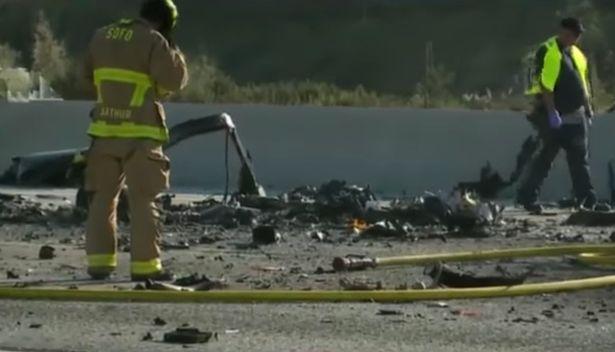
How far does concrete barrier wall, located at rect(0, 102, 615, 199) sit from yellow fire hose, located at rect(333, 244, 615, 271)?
30.4 ft

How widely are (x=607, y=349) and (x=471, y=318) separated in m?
1.16

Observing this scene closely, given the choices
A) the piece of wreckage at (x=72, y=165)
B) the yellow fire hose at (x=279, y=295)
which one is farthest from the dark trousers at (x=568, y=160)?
the yellow fire hose at (x=279, y=295)

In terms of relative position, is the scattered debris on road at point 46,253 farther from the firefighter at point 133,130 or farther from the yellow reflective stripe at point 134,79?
the yellow reflective stripe at point 134,79

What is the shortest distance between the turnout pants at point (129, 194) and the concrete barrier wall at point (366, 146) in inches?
452

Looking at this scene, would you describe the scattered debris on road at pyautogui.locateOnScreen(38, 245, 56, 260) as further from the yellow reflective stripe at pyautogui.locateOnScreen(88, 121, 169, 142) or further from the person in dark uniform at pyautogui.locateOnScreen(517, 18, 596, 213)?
the person in dark uniform at pyautogui.locateOnScreen(517, 18, 596, 213)

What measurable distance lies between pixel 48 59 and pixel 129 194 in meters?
32.3

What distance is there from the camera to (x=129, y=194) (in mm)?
11688

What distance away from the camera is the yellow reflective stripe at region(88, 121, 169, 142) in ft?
38.3

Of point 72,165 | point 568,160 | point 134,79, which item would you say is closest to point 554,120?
point 568,160

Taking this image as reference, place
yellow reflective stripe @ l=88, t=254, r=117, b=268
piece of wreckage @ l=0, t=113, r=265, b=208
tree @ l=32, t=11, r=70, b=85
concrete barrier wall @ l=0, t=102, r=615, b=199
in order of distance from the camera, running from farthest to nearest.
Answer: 1. tree @ l=32, t=11, r=70, b=85
2. concrete barrier wall @ l=0, t=102, r=615, b=199
3. piece of wreckage @ l=0, t=113, r=265, b=208
4. yellow reflective stripe @ l=88, t=254, r=117, b=268

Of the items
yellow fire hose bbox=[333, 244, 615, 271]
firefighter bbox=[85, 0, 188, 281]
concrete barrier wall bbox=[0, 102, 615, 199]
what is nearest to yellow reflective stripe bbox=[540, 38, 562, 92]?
concrete barrier wall bbox=[0, 102, 615, 199]

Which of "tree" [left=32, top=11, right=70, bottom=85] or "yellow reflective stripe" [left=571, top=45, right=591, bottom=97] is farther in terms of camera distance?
"tree" [left=32, top=11, right=70, bottom=85]

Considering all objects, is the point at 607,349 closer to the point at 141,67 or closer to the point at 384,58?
the point at 141,67

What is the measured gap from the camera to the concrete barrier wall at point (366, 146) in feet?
76.3
